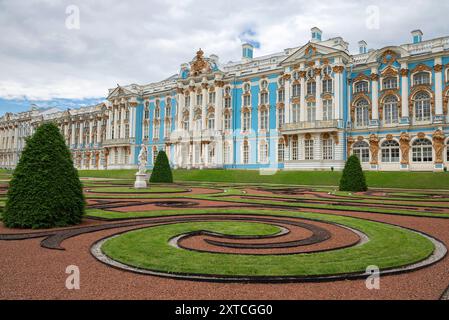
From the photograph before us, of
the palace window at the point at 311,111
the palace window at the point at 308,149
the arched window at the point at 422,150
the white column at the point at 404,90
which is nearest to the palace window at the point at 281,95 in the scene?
the palace window at the point at 311,111

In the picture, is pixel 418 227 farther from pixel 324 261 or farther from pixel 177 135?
pixel 177 135

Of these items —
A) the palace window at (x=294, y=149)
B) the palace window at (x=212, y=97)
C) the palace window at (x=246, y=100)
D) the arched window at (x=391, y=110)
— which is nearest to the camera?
the arched window at (x=391, y=110)

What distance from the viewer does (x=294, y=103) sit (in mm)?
43031

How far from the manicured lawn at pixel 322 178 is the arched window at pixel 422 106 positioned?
8.62m

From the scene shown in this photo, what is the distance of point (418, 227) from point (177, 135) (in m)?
46.6

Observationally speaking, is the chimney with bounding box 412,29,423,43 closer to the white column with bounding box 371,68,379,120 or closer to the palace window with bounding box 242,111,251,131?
the white column with bounding box 371,68,379,120

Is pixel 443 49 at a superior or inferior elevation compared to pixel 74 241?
superior

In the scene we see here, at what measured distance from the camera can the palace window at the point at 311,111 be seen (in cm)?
4144

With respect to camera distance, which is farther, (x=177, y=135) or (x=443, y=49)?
(x=177, y=135)

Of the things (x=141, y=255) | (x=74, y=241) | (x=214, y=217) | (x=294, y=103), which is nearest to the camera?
(x=141, y=255)

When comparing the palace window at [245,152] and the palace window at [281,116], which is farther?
the palace window at [245,152]

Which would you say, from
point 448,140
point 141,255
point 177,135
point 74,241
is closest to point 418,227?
point 141,255

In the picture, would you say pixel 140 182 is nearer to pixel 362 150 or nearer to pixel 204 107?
pixel 362 150

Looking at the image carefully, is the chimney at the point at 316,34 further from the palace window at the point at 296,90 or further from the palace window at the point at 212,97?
the palace window at the point at 212,97
